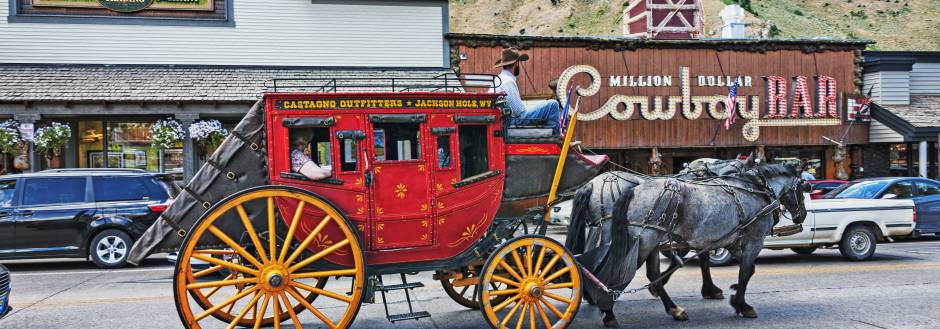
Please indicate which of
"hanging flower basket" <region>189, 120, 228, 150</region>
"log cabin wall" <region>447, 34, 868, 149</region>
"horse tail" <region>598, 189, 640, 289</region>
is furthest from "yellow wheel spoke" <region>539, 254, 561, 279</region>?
"log cabin wall" <region>447, 34, 868, 149</region>

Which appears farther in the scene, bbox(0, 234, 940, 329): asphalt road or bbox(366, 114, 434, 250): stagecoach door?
bbox(0, 234, 940, 329): asphalt road

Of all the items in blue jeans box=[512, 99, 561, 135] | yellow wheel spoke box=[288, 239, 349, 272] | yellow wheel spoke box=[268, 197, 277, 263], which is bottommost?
yellow wheel spoke box=[288, 239, 349, 272]

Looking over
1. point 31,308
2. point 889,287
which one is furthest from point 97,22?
point 889,287

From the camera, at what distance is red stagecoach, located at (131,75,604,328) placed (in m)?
5.61

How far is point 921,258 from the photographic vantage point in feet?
38.5

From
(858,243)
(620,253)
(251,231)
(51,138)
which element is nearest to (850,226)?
(858,243)

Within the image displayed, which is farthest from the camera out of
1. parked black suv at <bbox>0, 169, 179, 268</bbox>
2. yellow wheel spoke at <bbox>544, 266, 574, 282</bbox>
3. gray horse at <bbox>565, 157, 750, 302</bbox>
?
parked black suv at <bbox>0, 169, 179, 268</bbox>

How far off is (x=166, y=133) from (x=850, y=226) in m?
15.6

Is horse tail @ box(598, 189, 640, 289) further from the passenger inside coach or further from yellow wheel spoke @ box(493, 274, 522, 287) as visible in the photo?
the passenger inside coach

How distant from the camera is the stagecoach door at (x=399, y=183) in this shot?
19.5 ft

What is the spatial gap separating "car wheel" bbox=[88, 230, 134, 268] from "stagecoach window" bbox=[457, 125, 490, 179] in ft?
27.0

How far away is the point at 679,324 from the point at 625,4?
86996 mm

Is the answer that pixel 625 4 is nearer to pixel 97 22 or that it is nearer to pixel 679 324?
pixel 97 22

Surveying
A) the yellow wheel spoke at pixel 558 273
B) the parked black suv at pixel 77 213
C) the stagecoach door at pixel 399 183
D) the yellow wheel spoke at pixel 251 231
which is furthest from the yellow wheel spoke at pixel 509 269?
the parked black suv at pixel 77 213
